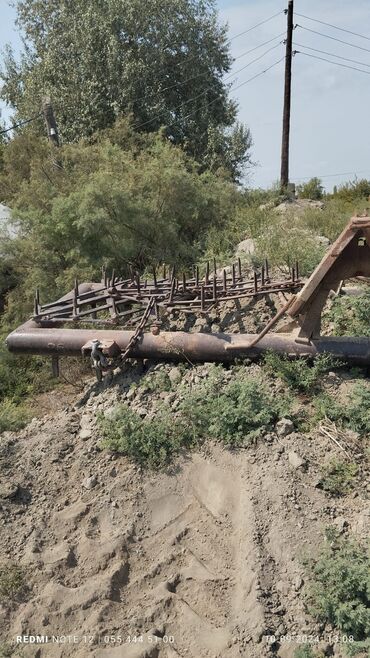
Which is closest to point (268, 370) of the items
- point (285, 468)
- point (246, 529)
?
point (285, 468)

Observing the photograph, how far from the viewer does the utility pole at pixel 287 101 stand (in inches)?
707

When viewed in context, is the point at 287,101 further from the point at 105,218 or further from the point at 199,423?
the point at 199,423

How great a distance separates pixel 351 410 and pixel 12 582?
2.80 meters

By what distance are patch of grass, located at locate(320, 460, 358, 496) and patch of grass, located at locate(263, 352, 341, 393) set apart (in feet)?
2.92

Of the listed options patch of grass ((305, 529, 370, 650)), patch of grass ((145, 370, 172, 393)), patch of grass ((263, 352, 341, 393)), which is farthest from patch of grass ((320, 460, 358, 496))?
patch of grass ((145, 370, 172, 393))

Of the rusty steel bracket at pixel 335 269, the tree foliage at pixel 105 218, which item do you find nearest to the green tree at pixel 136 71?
the tree foliage at pixel 105 218

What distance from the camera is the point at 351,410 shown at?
186 inches

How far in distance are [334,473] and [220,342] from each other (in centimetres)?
168

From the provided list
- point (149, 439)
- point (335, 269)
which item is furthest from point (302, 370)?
point (149, 439)

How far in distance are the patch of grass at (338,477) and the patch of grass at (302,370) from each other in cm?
89

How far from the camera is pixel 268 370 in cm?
528

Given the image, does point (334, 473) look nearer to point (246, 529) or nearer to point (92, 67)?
point (246, 529)

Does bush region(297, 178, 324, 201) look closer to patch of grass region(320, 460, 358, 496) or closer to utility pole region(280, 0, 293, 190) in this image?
utility pole region(280, 0, 293, 190)

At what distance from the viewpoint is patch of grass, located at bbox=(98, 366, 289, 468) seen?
15.6ft
